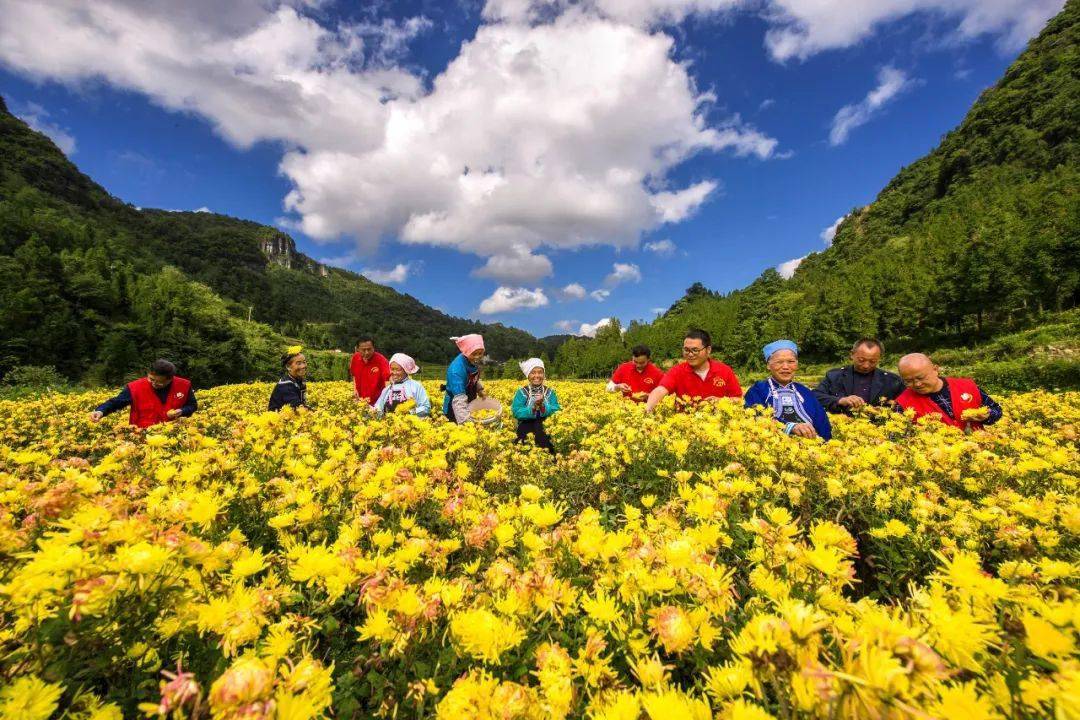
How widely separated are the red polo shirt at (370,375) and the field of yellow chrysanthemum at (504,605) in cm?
546

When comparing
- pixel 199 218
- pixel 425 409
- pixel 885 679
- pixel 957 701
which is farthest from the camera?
pixel 199 218

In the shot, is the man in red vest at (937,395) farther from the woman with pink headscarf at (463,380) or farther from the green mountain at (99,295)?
the green mountain at (99,295)

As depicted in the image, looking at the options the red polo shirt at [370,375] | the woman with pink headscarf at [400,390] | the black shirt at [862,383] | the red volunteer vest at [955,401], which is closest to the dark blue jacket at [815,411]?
the red volunteer vest at [955,401]

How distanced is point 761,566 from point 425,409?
187 inches

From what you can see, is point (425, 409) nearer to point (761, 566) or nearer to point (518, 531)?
point (518, 531)

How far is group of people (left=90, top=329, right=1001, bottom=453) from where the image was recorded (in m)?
4.88

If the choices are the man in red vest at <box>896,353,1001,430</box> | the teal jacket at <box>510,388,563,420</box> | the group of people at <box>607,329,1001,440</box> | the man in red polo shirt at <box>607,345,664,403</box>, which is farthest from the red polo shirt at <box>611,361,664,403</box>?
the man in red vest at <box>896,353,1001,430</box>

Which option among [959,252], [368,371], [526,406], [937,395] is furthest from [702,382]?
[959,252]

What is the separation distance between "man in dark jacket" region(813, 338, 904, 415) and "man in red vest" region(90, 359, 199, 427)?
29.3 ft

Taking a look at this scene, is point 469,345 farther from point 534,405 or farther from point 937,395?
point 937,395

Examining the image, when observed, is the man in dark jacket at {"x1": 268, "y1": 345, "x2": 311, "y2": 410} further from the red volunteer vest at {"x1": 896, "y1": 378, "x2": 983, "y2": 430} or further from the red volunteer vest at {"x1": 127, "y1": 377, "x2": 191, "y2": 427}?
the red volunteer vest at {"x1": 896, "y1": 378, "x2": 983, "y2": 430}

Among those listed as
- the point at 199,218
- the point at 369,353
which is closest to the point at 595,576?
the point at 369,353

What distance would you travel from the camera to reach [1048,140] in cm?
5450

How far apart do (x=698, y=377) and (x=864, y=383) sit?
231 cm
